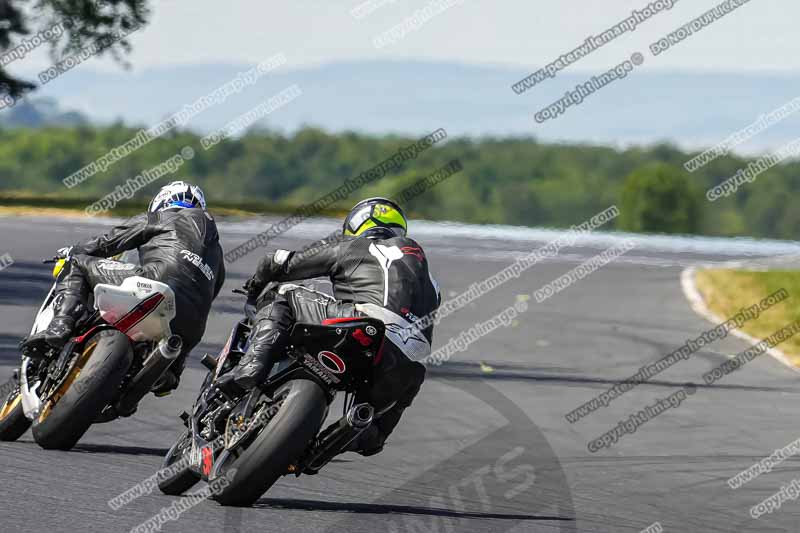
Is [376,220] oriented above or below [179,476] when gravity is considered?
above

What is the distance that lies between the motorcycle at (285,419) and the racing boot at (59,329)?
1272 millimetres

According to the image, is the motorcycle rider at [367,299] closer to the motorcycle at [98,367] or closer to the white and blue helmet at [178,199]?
the motorcycle at [98,367]

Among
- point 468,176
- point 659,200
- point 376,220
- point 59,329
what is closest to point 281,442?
point 376,220

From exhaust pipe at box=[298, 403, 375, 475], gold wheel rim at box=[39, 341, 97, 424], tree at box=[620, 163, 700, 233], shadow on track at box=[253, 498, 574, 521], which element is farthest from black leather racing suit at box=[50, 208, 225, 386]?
tree at box=[620, 163, 700, 233]

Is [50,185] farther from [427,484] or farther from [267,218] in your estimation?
[427,484]

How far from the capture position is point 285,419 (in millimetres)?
7035

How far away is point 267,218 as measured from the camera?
1577 inches

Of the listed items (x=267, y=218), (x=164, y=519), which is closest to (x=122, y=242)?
(x=164, y=519)

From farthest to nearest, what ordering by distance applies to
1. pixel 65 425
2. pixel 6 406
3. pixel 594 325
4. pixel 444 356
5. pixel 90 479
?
pixel 594 325 < pixel 444 356 < pixel 6 406 < pixel 65 425 < pixel 90 479

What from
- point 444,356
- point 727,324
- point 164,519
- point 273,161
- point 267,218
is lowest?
point 273,161

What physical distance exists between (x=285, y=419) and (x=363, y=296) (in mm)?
1025

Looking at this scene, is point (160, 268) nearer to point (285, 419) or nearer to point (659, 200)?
point (285, 419)

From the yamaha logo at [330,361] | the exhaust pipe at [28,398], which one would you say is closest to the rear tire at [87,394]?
the exhaust pipe at [28,398]

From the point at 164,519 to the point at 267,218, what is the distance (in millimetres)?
33287
